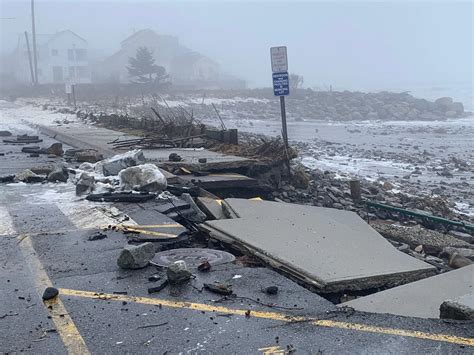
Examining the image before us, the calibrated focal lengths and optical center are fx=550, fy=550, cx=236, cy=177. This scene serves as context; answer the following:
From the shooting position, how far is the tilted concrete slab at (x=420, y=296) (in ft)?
15.6

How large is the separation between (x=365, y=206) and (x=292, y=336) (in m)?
7.32

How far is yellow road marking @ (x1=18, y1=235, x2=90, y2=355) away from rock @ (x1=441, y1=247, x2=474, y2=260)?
17.9ft

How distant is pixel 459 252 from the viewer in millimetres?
7773

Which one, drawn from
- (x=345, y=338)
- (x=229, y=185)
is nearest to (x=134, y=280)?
(x=345, y=338)

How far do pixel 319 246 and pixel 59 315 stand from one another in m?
2.93

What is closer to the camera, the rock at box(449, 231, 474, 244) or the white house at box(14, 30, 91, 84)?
the rock at box(449, 231, 474, 244)

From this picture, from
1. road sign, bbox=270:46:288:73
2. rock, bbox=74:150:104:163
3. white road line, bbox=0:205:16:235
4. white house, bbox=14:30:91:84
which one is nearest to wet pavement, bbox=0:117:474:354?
white road line, bbox=0:205:16:235

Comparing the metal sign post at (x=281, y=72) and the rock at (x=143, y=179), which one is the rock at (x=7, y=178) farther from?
the metal sign post at (x=281, y=72)

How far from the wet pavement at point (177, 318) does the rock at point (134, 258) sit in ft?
0.23

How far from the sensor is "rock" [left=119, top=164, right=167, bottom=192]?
8859mm

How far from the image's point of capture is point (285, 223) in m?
7.05

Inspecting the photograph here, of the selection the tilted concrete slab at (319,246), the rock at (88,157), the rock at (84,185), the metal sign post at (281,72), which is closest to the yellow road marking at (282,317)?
the tilted concrete slab at (319,246)

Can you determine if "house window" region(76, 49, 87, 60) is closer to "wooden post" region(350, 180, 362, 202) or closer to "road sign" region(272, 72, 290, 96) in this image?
"road sign" region(272, 72, 290, 96)

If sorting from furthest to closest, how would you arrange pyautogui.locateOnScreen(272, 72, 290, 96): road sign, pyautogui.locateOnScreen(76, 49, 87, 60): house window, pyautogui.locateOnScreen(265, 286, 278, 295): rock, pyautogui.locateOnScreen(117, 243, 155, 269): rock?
pyautogui.locateOnScreen(76, 49, 87, 60): house window, pyautogui.locateOnScreen(272, 72, 290, 96): road sign, pyautogui.locateOnScreen(117, 243, 155, 269): rock, pyautogui.locateOnScreen(265, 286, 278, 295): rock
